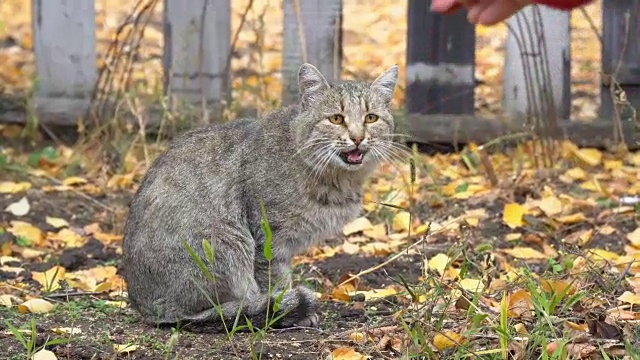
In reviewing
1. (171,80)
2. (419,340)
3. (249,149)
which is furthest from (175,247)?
(171,80)

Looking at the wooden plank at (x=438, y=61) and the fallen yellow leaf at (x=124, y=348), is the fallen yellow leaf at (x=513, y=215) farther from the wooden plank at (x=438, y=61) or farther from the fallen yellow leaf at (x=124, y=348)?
the fallen yellow leaf at (x=124, y=348)

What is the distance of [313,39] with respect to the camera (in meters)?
7.05

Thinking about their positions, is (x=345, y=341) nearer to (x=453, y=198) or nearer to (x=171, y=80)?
(x=453, y=198)

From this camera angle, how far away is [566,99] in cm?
718

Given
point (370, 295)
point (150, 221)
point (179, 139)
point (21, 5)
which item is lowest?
point (370, 295)

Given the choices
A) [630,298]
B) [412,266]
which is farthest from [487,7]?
[412,266]

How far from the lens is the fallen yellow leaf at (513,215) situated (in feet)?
18.6

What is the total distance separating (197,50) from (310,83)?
8.09ft

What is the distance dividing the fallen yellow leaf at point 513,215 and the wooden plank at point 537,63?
43.0 inches

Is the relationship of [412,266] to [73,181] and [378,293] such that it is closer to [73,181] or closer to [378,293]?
[378,293]

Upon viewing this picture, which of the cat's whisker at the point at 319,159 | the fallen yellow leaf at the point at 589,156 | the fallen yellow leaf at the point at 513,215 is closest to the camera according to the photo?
the cat's whisker at the point at 319,159

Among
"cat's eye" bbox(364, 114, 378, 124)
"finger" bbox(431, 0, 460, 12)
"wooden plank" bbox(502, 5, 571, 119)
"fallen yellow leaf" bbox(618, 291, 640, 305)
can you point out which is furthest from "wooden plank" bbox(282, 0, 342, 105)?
"finger" bbox(431, 0, 460, 12)

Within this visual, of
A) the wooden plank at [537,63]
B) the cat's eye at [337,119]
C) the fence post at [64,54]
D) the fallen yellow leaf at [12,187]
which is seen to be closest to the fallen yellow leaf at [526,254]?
the cat's eye at [337,119]

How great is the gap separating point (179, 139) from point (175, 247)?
1.94 feet
